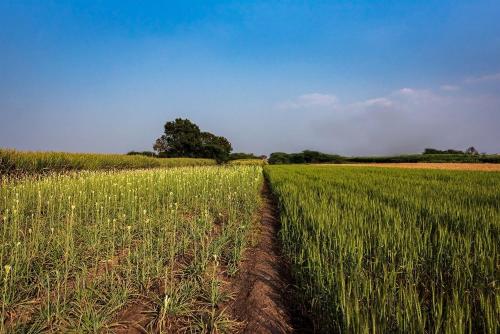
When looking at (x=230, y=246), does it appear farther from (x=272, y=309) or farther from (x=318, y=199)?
(x=318, y=199)

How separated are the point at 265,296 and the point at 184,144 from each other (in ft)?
225

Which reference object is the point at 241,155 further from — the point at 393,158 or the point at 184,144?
the point at 393,158

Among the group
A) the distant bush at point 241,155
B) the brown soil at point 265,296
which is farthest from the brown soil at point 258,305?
the distant bush at point 241,155

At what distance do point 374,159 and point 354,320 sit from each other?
61.7 m

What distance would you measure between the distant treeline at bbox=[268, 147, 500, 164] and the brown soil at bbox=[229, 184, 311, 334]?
2015 inches

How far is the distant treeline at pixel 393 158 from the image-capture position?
4806 centimetres

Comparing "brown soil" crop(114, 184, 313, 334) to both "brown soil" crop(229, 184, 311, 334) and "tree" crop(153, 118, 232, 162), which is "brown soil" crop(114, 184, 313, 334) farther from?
"tree" crop(153, 118, 232, 162)

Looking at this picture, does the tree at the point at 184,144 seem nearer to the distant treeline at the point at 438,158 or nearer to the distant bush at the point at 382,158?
the distant bush at the point at 382,158

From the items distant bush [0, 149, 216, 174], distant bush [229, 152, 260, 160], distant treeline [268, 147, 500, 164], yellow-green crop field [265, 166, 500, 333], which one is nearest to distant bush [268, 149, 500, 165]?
distant treeline [268, 147, 500, 164]

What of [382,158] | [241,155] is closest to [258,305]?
[382,158]

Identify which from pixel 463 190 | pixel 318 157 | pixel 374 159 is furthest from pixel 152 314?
pixel 318 157

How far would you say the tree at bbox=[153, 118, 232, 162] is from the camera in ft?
232

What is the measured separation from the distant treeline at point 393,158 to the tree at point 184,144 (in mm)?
13017

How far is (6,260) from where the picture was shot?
15.2 ft
